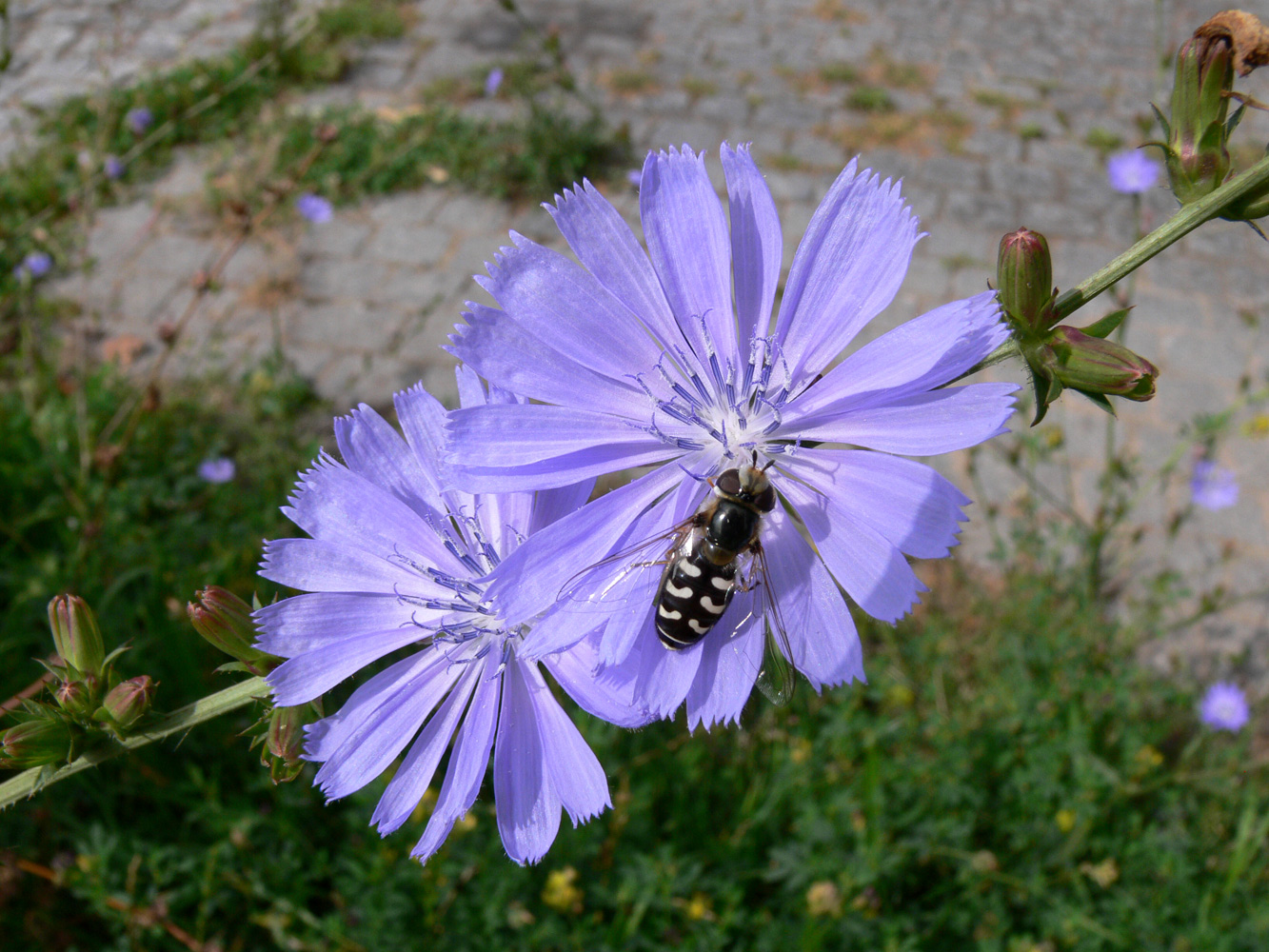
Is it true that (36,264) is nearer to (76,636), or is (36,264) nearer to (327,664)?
(76,636)

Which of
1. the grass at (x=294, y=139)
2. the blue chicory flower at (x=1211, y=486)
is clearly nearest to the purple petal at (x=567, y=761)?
the blue chicory flower at (x=1211, y=486)

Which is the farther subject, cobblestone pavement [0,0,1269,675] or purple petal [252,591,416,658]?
cobblestone pavement [0,0,1269,675]

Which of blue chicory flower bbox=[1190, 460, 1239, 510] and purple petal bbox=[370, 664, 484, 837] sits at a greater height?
purple petal bbox=[370, 664, 484, 837]

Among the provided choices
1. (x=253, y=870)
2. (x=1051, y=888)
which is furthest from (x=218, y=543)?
(x=1051, y=888)

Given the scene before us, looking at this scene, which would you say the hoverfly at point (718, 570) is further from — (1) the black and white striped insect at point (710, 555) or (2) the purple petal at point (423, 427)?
(2) the purple petal at point (423, 427)

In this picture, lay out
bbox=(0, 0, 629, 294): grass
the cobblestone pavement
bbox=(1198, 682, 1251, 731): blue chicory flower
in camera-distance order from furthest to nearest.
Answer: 1. bbox=(0, 0, 629, 294): grass
2. the cobblestone pavement
3. bbox=(1198, 682, 1251, 731): blue chicory flower

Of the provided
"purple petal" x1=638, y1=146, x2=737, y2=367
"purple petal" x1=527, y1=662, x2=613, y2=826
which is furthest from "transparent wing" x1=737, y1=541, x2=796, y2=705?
"purple petal" x1=638, y1=146, x2=737, y2=367

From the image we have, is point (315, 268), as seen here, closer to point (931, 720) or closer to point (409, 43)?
point (409, 43)

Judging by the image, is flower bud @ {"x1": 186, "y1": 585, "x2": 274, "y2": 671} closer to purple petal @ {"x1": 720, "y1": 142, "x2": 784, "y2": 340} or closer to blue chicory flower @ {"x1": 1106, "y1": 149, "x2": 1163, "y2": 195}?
purple petal @ {"x1": 720, "y1": 142, "x2": 784, "y2": 340}
